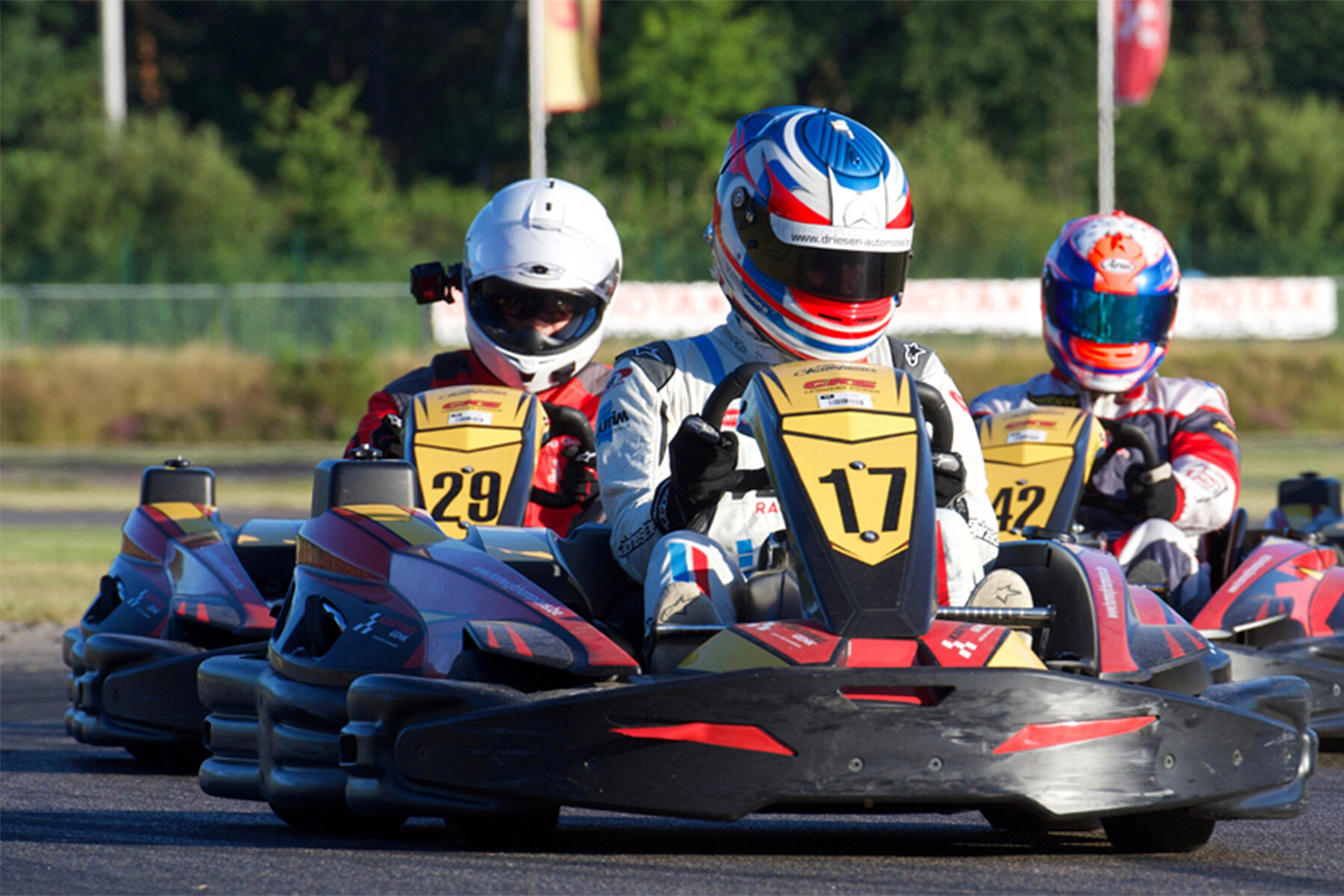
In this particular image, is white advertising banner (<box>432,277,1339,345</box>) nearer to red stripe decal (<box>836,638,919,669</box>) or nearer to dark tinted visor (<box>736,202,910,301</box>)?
dark tinted visor (<box>736,202,910,301</box>)

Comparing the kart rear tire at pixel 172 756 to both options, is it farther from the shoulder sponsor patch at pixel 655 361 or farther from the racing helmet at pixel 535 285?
the shoulder sponsor patch at pixel 655 361

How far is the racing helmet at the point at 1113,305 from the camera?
8141 mm

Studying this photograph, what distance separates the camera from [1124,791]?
423 cm

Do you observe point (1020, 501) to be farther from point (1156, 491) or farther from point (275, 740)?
point (275, 740)

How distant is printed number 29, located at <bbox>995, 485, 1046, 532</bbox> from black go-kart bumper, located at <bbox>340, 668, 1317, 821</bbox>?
275cm

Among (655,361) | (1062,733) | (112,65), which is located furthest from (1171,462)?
(112,65)

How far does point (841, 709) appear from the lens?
4.05 meters

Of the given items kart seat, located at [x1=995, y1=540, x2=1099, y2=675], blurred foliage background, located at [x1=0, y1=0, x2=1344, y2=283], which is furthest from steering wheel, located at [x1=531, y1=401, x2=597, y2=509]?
blurred foliage background, located at [x1=0, y1=0, x2=1344, y2=283]

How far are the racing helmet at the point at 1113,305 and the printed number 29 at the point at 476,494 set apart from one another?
242 centimetres

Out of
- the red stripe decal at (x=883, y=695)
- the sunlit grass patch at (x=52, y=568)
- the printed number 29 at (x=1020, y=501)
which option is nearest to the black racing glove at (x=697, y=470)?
the red stripe decal at (x=883, y=695)

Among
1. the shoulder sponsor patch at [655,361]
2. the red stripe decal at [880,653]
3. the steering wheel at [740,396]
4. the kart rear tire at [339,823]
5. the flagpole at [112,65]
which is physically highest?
the flagpole at [112,65]

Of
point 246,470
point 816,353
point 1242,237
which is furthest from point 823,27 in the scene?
point 816,353

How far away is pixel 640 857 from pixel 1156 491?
10.9 ft

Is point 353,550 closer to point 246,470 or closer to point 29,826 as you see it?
point 29,826
